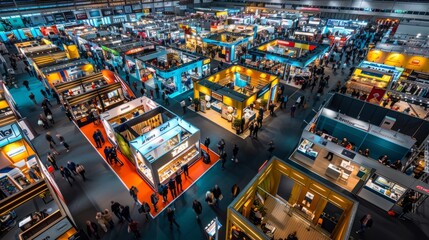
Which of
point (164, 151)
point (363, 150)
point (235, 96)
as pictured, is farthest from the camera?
point (235, 96)

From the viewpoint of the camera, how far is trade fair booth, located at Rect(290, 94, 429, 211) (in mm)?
9070

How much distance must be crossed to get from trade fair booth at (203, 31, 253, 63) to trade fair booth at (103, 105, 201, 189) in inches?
638

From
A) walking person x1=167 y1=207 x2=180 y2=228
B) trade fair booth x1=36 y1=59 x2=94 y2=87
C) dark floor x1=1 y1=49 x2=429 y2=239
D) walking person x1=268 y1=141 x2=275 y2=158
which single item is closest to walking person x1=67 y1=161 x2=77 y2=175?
dark floor x1=1 y1=49 x2=429 y2=239

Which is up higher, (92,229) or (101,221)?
(101,221)

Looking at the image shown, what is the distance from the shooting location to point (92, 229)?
7977 millimetres

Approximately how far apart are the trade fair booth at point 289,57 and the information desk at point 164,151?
1166cm

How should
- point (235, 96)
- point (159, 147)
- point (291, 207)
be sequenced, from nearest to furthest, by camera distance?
point (291, 207)
point (159, 147)
point (235, 96)

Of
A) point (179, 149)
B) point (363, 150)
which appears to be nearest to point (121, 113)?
point (179, 149)

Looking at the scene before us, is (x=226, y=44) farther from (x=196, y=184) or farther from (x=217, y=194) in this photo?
(x=217, y=194)

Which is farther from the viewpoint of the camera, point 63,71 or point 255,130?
point 63,71

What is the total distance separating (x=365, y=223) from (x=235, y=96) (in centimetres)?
943

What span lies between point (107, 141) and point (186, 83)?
9040 millimetres

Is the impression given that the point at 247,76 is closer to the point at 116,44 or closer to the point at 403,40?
the point at 116,44

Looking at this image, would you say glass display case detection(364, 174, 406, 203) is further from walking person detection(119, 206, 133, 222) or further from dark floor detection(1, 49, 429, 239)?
walking person detection(119, 206, 133, 222)
